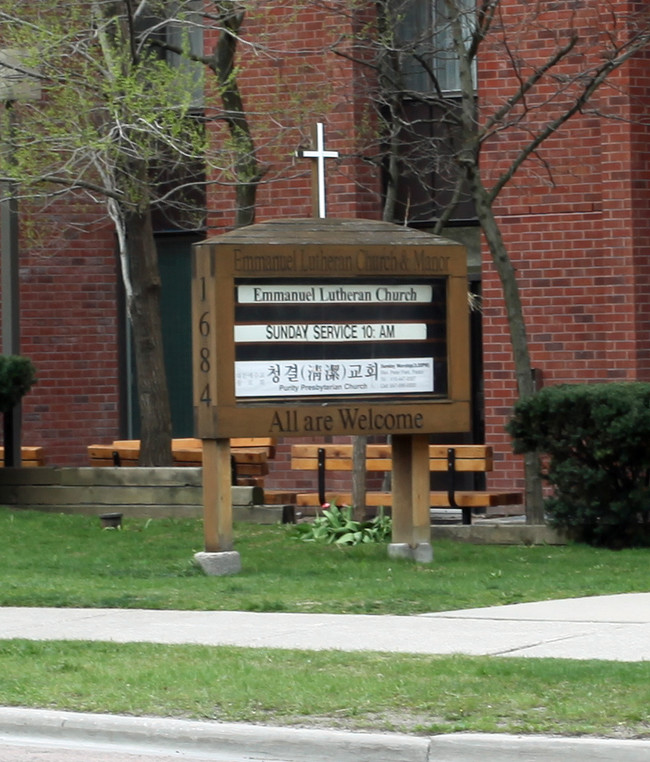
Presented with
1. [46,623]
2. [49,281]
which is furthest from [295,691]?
[49,281]

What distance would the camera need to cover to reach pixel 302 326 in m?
13.0

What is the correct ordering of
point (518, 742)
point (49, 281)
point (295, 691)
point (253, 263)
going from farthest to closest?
point (49, 281), point (253, 263), point (295, 691), point (518, 742)

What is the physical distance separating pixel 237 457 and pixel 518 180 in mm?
4374

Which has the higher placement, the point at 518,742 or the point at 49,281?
the point at 49,281

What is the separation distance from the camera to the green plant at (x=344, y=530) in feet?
48.9

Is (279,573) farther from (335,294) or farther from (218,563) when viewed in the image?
(335,294)

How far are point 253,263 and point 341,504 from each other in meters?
5.36

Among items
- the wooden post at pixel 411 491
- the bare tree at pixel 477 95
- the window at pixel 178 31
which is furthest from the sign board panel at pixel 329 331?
the window at pixel 178 31

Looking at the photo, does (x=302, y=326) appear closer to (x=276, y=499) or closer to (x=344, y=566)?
(x=344, y=566)

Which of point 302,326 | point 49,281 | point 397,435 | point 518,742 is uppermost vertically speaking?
point 49,281

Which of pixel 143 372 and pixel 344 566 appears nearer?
pixel 344 566

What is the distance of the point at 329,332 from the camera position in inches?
514

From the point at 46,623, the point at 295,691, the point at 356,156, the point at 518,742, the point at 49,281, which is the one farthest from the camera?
the point at 49,281

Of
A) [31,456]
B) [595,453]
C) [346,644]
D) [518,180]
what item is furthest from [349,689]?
[31,456]
